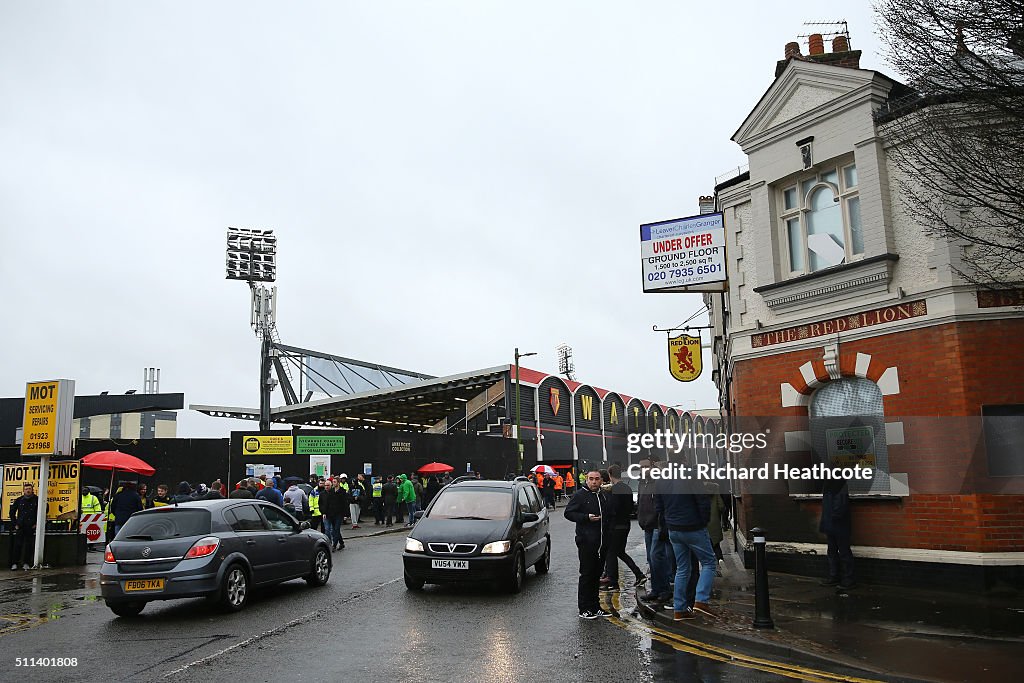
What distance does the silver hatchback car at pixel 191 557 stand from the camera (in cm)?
1026

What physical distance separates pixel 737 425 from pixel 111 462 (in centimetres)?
1552

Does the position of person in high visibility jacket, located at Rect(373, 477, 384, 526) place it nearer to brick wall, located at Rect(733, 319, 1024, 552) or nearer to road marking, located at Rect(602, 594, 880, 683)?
brick wall, located at Rect(733, 319, 1024, 552)

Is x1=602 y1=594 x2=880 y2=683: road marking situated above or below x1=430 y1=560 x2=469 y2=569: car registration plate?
below

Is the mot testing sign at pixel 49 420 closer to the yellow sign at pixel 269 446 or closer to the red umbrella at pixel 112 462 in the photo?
the red umbrella at pixel 112 462

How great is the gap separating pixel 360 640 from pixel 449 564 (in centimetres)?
300

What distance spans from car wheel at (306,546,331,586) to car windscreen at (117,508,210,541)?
2.60 m

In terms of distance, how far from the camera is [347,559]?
17.6 m

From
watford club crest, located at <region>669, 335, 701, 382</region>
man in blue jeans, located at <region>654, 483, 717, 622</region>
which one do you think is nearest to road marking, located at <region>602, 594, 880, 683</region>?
man in blue jeans, located at <region>654, 483, 717, 622</region>

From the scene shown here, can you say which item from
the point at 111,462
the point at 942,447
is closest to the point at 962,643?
the point at 942,447

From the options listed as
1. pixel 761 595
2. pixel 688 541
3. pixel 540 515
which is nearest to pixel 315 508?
pixel 540 515

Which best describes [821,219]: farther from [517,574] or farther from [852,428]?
[517,574]

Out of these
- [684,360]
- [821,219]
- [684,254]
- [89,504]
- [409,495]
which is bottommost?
[409,495]

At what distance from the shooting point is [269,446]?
33.3 metres

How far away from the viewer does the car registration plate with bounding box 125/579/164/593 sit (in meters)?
10.2
